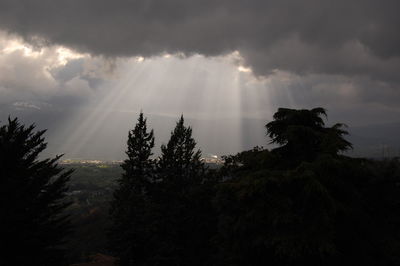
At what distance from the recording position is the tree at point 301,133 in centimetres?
1612

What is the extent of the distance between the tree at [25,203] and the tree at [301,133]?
458 inches

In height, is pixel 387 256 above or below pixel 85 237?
above

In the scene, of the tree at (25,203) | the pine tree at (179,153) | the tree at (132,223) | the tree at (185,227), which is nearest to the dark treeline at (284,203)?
the tree at (25,203)

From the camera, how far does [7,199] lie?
11602 millimetres

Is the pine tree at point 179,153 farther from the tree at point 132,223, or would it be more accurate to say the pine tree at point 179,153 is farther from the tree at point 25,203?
the tree at point 25,203

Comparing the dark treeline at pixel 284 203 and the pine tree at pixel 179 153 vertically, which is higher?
the pine tree at pixel 179 153

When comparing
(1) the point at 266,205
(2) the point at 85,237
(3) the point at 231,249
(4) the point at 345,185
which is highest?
(4) the point at 345,185

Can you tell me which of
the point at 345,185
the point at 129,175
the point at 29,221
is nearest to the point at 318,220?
the point at 345,185

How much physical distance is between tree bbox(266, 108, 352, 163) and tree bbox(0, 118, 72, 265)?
38.2 ft

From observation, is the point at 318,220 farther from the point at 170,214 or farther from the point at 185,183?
the point at 185,183

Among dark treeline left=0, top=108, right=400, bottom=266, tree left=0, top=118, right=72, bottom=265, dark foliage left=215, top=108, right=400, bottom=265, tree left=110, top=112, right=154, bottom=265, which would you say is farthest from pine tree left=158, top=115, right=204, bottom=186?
tree left=0, top=118, right=72, bottom=265

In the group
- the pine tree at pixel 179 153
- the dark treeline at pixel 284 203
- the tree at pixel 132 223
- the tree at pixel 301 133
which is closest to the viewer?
the dark treeline at pixel 284 203

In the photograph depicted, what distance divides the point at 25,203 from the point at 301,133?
528 inches

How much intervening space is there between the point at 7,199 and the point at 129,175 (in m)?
29.3
